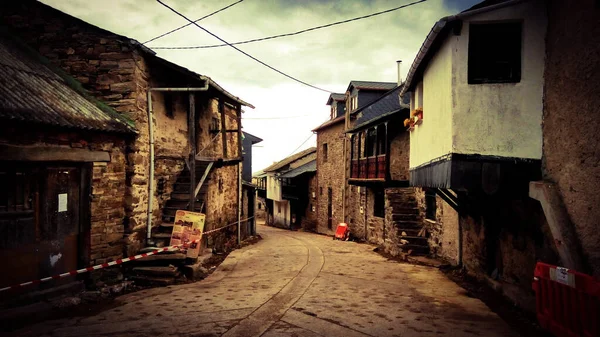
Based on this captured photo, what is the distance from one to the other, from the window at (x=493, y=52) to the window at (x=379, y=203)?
36.3 feet

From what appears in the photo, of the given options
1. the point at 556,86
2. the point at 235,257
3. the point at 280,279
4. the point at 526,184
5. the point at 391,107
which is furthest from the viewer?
the point at 391,107

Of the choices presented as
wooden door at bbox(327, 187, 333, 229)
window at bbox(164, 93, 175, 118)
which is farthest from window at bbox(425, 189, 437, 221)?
wooden door at bbox(327, 187, 333, 229)

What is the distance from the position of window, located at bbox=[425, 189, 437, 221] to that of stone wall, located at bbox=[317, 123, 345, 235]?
343 inches

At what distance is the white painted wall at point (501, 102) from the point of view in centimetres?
630

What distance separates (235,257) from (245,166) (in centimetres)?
1620

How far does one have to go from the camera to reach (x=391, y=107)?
18734mm

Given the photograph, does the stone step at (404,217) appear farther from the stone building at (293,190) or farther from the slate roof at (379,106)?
the stone building at (293,190)

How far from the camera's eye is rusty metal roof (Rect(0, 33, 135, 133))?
657 cm

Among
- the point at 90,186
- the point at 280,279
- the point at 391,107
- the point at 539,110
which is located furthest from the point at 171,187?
the point at 391,107

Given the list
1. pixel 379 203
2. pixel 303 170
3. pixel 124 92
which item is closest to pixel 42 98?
pixel 124 92

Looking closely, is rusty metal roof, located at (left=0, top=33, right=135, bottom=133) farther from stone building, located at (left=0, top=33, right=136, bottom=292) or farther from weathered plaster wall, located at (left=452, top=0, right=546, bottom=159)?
weathered plaster wall, located at (left=452, top=0, right=546, bottom=159)

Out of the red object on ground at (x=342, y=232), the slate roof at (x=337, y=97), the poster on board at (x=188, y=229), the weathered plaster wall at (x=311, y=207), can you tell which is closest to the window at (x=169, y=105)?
the poster on board at (x=188, y=229)

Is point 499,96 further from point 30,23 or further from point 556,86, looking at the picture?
point 30,23

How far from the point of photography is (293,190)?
30516mm
